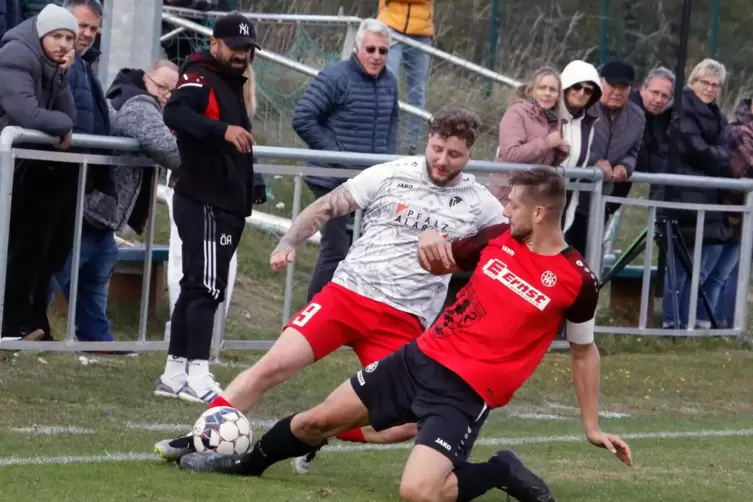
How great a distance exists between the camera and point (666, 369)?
39.5 ft

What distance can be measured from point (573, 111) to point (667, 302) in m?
2.36

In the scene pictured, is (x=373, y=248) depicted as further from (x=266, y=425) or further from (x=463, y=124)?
(x=266, y=425)

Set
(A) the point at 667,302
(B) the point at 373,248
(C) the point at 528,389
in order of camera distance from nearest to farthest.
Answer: (B) the point at 373,248, (C) the point at 528,389, (A) the point at 667,302

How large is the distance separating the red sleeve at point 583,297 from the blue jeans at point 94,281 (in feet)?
14.1

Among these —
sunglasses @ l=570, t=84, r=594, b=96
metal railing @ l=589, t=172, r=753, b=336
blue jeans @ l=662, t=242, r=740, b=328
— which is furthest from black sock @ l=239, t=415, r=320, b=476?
blue jeans @ l=662, t=242, r=740, b=328

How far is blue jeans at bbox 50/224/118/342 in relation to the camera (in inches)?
395

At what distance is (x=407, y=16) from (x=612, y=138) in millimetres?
3539

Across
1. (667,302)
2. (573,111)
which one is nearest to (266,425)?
(573,111)

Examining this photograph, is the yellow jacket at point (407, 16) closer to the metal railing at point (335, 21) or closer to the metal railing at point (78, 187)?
the metal railing at point (335, 21)

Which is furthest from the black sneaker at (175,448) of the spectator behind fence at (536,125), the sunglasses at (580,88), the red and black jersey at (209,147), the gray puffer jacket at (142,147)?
the sunglasses at (580,88)

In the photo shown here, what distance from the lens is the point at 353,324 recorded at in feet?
24.4

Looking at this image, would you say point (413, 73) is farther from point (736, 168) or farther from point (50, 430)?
point (50, 430)

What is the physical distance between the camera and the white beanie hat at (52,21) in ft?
29.6

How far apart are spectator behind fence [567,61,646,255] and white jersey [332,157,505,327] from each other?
4.51 meters
